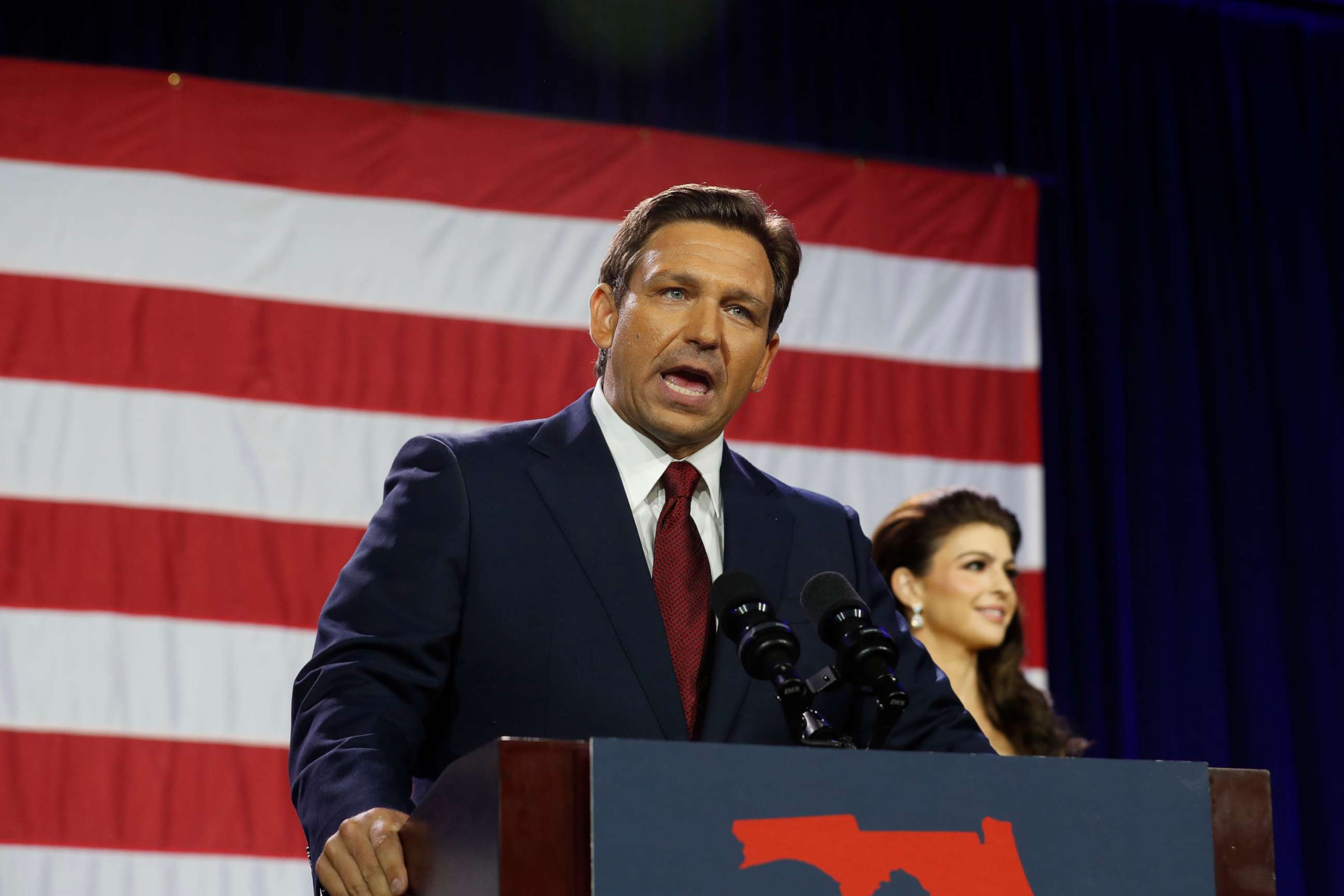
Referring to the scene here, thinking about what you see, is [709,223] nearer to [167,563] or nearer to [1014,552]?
[167,563]

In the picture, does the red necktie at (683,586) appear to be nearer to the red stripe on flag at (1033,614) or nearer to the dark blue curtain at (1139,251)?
the red stripe on flag at (1033,614)

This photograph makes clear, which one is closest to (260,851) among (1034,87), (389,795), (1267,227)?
(389,795)

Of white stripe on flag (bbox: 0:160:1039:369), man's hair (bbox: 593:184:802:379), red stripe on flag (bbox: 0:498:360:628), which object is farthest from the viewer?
white stripe on flag (bbox: 0:160:1039:369)

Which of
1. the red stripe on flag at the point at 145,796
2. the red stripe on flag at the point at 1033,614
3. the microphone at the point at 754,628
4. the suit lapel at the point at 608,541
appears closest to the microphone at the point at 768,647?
the microphone at the point at 754,628

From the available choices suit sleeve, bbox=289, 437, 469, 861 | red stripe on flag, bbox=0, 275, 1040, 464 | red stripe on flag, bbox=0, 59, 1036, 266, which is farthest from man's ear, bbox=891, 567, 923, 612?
suit sleeve, bbox=289, 437, 469, 861

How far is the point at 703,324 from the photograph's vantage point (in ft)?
5.61

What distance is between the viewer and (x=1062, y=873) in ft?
3.28

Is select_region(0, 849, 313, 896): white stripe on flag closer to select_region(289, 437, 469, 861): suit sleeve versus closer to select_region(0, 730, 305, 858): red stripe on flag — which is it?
select_region(0, 730, 305, 858): red stripe on flag

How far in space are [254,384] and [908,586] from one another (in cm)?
165

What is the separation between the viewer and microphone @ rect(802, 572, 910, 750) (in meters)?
1.16

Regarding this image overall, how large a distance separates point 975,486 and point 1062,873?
2.88 m

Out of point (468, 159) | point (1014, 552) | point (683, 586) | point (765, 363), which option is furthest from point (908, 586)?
point (683, 586)

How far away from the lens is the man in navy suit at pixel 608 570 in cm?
140

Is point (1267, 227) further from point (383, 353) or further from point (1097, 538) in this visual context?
point (383, 353)
